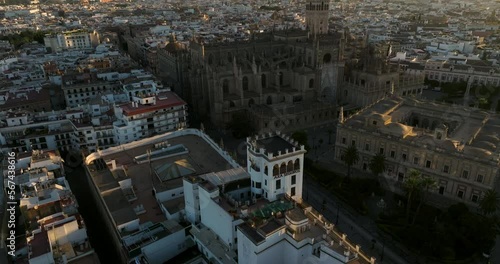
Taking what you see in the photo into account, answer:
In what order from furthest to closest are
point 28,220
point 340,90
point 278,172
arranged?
point 340,90, point 28,220, point 278,172

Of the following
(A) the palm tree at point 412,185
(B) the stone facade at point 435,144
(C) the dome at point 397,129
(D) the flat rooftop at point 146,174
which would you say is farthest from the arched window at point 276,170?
(C) the dome at point 397,129

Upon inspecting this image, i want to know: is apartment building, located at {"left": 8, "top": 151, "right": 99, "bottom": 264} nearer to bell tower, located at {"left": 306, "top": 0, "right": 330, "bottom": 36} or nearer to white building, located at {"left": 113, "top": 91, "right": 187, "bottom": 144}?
white building, located at {"left": 113, "top": 91, "right": 187, "bottom": 144}

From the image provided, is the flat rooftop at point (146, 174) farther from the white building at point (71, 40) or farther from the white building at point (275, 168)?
the white building at point (71, 40)

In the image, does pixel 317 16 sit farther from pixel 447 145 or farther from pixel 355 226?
pixel 355 226

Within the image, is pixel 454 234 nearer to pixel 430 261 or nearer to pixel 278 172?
pixel 430 261

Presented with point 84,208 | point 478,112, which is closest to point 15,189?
point 84,208

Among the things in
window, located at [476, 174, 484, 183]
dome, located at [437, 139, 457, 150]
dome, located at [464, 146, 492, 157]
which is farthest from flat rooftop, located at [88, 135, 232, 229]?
window, located at [476, 174, 484, 183]

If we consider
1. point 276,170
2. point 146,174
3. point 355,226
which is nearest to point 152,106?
point 146,174
